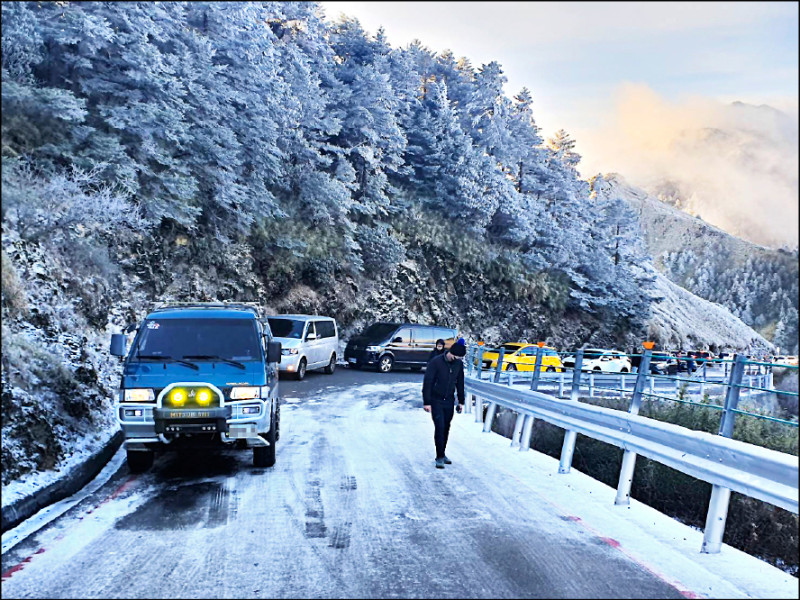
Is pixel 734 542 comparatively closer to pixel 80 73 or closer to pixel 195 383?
pixel 195 383

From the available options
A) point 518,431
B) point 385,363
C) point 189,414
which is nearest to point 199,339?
point 189,414

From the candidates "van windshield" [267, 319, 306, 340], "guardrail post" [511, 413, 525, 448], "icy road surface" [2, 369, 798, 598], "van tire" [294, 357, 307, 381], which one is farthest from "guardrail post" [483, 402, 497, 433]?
"van windshield" [267, 319, 306, 340]

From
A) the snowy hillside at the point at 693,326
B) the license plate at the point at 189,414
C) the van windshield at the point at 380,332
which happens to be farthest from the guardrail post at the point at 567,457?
the snowy hillside at the point at 693,326

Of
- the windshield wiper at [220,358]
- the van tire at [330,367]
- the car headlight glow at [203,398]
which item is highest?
the windshield wiper at [220,358]

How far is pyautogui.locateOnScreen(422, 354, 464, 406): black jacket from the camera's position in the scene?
31.6 ft

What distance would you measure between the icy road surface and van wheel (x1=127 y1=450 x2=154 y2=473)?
5.5 inches

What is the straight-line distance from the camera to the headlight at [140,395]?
8.34 m

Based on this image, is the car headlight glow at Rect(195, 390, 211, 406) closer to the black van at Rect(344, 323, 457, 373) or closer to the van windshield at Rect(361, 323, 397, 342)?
the black van at Rect(344, 323, 457, 373)

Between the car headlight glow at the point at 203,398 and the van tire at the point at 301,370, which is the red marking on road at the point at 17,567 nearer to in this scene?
the car headlight glow at the point at 203,398

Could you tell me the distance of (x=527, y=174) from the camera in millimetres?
57375

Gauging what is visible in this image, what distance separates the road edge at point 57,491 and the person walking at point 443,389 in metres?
4.47

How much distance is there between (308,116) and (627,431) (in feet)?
97.5

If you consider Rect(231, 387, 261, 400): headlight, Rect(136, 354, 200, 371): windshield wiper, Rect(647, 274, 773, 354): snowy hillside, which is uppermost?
Rect(647, 274, 773, 354): snowy hillside

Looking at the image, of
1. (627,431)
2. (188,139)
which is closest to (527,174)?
(188,139)
